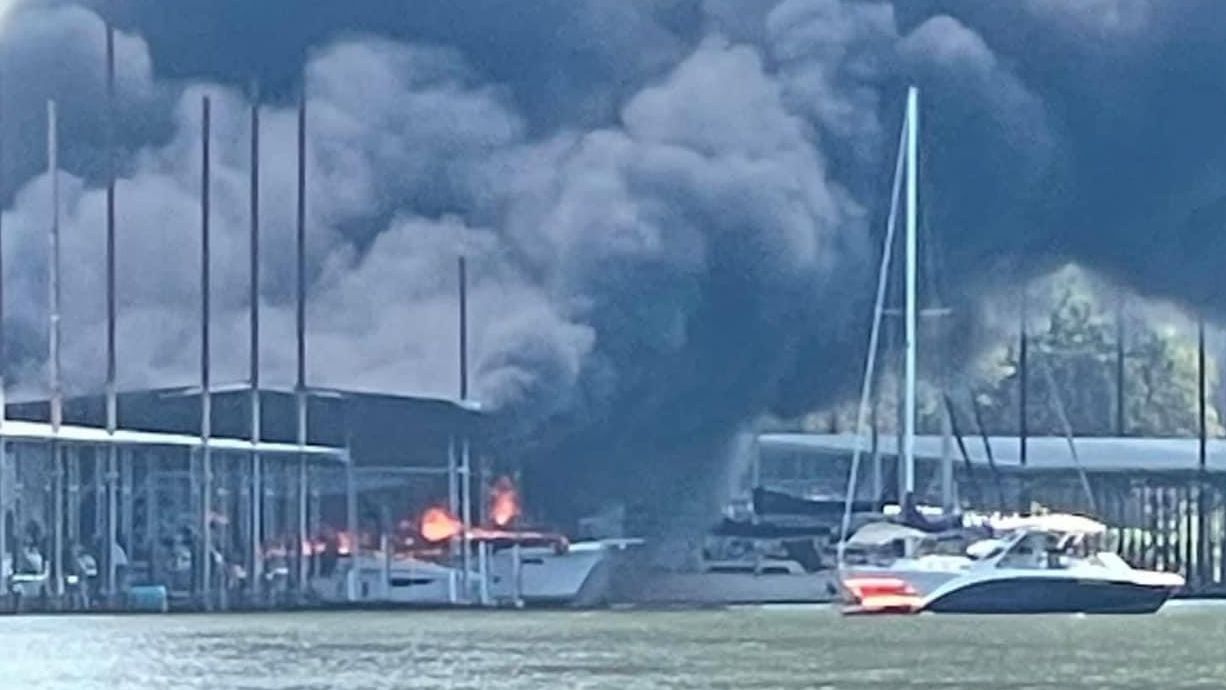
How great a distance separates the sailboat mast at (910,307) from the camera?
8775 centimetres

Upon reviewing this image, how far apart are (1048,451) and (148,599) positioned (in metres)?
25.8

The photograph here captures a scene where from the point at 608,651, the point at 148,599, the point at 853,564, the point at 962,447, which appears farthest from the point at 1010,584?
the point at 608,651

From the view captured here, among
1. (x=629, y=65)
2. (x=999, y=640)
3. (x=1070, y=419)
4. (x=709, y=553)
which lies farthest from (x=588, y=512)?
(x=999, y=640)

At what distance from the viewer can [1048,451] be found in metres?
104

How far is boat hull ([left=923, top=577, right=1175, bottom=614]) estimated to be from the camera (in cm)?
8606

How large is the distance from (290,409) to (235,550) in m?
3.17

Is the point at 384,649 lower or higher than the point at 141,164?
lower

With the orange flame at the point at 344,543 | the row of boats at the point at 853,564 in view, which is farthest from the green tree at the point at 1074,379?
the orange flame at the point at 344,543

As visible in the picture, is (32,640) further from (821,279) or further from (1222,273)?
(1222,273)

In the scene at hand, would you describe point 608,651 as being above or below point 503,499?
below

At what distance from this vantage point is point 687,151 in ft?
318

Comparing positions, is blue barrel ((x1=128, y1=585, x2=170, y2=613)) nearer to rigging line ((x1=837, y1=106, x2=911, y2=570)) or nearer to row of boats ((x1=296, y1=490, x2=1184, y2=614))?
row of boats ((x1=296, y1=490, x2=1184, y2=614))

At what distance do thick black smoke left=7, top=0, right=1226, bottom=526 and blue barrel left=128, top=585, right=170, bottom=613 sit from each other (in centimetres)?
787

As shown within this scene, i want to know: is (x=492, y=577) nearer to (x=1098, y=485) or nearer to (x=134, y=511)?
(x=134, y=511)
